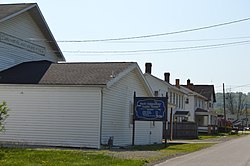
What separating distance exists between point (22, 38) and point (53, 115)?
340 inches

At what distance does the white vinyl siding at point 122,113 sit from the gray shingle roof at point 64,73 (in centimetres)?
80

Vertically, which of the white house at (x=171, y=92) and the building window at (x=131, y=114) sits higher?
the white house at (x=171, y=92)

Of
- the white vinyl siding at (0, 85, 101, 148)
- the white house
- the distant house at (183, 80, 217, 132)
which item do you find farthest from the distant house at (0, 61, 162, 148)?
the distant house at (183, 80, 217, 132)

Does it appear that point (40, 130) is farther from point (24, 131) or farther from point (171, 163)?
point (171, 163)

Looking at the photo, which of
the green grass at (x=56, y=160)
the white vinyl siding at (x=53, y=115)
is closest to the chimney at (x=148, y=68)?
the white vinyl siding at (x=53, y=115)

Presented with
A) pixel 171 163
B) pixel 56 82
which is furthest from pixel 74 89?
pixel 171 163

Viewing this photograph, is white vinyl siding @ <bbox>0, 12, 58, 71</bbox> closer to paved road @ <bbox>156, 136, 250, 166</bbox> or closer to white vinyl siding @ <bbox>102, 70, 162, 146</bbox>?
white vinyl siding @ <bbox>102, 70, 162, 146</bbox>

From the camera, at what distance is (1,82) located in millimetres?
26250

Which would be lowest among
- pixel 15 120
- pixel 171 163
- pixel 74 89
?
pixel 171 163

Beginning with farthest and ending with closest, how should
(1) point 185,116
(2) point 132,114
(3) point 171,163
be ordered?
(1) point 185,116 < (2) point 132,114 < (3) point 171,163

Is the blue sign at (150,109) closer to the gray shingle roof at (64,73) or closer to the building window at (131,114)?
the building window at (131,114)

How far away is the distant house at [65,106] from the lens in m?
24.5

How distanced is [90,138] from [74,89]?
2647mm

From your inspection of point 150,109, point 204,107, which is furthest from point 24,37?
point 204,107
